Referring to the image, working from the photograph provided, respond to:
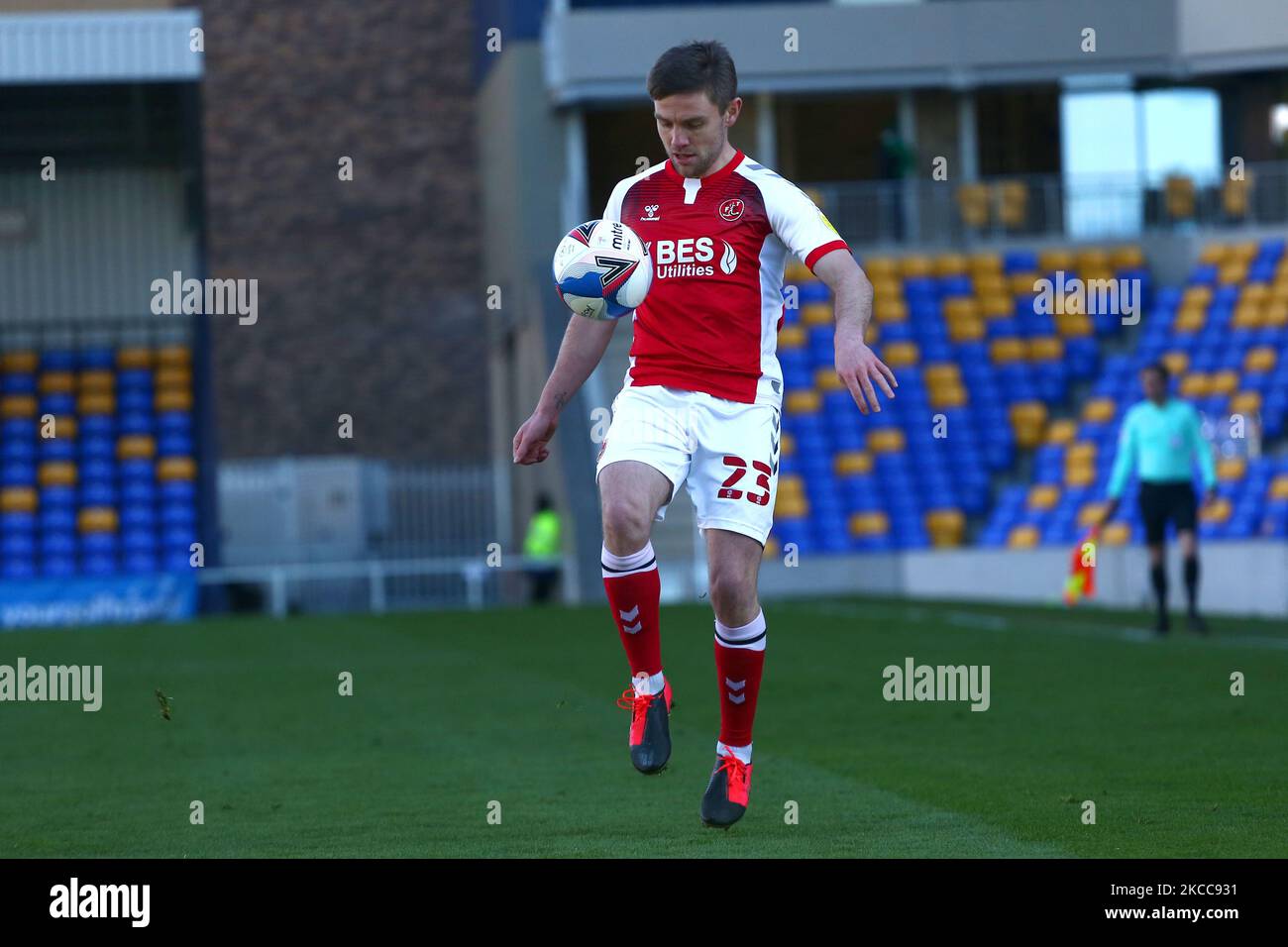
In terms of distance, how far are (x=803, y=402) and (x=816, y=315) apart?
1565 millimetres

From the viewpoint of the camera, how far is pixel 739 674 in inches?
268

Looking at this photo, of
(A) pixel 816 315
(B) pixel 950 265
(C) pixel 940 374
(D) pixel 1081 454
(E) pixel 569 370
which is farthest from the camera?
(B) pixel 950 265

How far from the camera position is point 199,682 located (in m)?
14.3

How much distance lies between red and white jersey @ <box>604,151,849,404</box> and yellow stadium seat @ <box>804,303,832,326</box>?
21451mm

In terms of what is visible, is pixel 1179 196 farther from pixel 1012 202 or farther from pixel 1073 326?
pixel 1073 326

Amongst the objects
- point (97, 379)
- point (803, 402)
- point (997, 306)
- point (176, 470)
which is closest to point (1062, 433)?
point (997, 306)

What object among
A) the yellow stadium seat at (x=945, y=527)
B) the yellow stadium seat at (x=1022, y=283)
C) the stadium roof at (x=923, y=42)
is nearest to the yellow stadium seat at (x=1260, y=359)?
the yellow stadium seat at (x=945, y=527)

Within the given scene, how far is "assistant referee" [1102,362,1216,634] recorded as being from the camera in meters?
15.7

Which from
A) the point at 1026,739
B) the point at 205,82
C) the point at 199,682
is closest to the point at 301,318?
the point at 205,82

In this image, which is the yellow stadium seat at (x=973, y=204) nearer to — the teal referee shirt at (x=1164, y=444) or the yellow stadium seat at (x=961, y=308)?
the yellow stadium seat at (x=961, y=308)

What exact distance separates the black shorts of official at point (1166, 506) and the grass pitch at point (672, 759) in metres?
0.83

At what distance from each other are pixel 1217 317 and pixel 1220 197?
12.6 ft

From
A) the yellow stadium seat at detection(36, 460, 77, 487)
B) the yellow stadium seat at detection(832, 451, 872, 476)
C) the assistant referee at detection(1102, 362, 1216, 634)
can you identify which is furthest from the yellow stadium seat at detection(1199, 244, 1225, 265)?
the yellow stadium seat at detection(36, 460, 77, 487)
